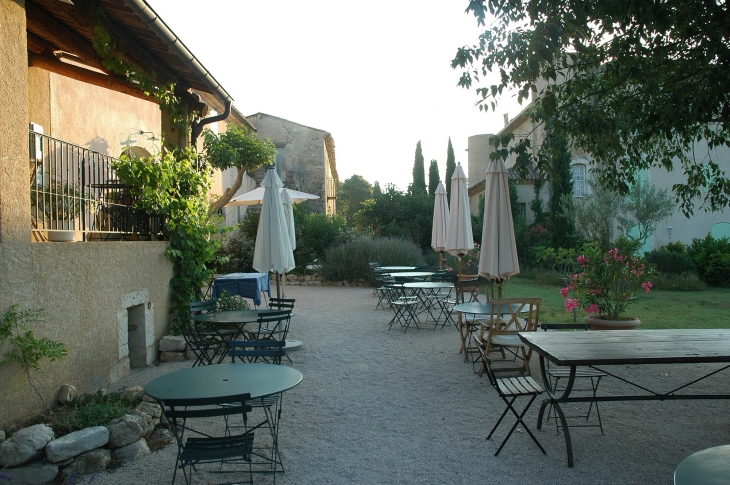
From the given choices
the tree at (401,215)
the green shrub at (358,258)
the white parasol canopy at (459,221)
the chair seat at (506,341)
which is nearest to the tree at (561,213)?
the tree at (401,215)

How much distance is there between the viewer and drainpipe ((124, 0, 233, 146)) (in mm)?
5074

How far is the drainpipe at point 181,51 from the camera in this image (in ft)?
16.6

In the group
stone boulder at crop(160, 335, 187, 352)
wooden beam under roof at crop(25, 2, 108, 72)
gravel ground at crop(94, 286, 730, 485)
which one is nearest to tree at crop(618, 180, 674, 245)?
gravel ground at crop(94, 286, 730, 485)

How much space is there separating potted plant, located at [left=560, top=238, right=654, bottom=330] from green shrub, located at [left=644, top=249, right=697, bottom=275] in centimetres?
982

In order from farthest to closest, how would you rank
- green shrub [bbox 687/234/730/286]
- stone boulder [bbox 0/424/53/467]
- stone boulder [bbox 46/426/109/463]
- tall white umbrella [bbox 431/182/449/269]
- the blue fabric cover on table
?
1. green shrub [bbox 687/234/730/286]
2. tall white umbrella [bbox 431/182/449/269]
3. the blue fabric cover on table
4. stone boulder [bbox 46/426/109/463]
5. stone boulder [bbox 0/424/53/467]

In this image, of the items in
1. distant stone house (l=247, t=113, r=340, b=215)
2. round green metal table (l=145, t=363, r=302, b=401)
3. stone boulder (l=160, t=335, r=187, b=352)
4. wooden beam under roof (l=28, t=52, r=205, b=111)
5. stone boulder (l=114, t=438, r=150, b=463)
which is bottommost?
stone boulder (l=114, t=438, r=150, b=463)

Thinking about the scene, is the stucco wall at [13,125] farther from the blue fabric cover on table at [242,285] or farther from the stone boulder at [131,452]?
the blue fabric cover on table at [242,285]

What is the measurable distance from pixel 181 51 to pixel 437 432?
4.86 m

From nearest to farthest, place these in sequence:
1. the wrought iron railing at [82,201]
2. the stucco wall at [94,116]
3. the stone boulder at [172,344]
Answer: the wrought iron railing at [82,201], the stone boulder at [172,344], the stucco wall at [94,116]

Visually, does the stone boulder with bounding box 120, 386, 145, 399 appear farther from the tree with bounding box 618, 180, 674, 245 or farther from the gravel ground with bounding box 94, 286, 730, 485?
the tree with bounding box 618, 180, 674, 245

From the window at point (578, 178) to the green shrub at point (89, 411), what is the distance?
2062cm

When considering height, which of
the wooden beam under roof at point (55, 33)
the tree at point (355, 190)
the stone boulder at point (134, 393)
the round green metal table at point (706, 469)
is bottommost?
the stone boulder at point (134, 393)

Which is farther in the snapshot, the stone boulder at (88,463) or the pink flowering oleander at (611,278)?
the pink flowering oleander at (611,278)

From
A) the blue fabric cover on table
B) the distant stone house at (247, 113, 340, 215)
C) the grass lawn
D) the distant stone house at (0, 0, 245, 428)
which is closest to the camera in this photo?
the distant stone house at (0, 0, 245, 428)
